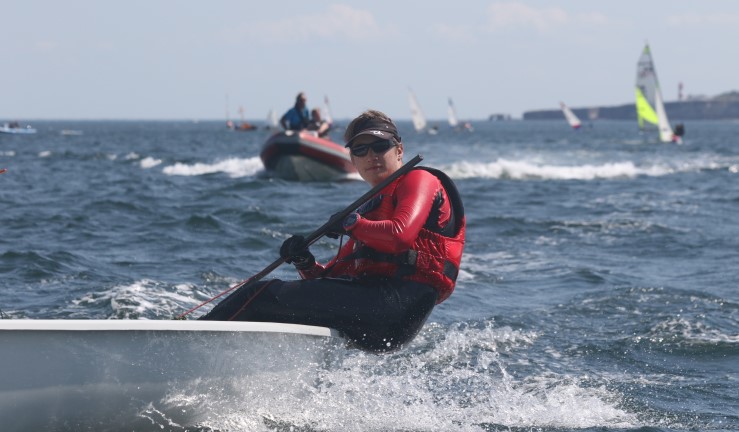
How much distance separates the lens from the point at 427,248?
4.61 m

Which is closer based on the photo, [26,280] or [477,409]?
[477,409]

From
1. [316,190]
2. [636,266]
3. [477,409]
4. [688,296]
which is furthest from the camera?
[316,190]

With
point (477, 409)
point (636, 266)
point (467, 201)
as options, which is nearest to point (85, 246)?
point (636, 266)

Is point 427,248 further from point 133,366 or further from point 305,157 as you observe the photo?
point 305,157

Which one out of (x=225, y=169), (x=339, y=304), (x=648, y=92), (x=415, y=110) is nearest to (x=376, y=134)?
(x=339, y=304)

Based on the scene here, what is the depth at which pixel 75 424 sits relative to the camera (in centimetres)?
417

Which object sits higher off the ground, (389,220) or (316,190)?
(389,220)

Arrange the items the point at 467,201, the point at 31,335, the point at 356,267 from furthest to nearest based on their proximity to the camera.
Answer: the point at 467,201
the point at 356,267
the point at 31,335

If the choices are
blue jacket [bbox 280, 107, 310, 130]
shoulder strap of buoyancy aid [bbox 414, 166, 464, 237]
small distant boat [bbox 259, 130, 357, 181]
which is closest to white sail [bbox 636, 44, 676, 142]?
small distant boat [bbox 259, 130, 357, 181]

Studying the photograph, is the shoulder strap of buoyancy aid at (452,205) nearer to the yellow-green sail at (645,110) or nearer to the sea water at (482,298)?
the sea water at (482,298)

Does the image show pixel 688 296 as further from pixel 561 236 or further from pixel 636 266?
pixel 561 236

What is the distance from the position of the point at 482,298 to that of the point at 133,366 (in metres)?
5.00

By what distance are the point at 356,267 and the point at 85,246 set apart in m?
7.06

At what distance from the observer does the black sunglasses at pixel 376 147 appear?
15.3 feet
